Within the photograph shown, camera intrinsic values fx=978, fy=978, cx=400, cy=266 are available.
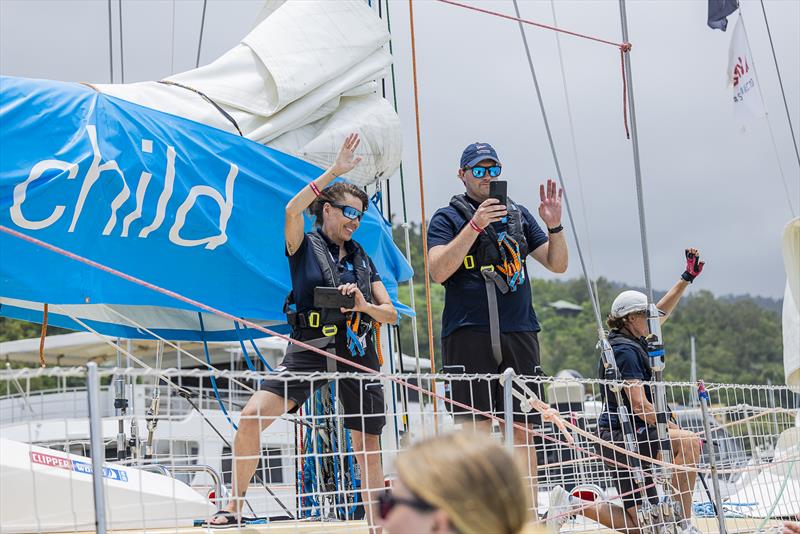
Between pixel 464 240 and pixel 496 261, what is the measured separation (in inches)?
11.6

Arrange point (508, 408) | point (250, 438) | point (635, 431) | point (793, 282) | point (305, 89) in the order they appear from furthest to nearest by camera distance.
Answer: point (793, 282) → point (305, 89) → point (635, 431) → point (250, 438) → point (508, 408)

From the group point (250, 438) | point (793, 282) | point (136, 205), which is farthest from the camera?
point (793, 282)

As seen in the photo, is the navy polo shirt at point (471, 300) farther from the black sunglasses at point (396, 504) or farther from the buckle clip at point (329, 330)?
the black sunglasses at point (396, 504)

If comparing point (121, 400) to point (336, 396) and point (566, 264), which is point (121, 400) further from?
point (566, 264)

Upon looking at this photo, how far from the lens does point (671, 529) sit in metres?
4.66

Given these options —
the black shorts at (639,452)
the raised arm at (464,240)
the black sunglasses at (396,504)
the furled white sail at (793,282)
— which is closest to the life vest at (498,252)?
the raised arm at (464,240)

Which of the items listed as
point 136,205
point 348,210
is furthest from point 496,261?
point 136,205

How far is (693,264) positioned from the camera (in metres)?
5.74

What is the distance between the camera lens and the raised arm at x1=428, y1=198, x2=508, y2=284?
4.55 metres

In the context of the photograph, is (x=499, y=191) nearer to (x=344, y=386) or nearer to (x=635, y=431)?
(x=344, y=386)

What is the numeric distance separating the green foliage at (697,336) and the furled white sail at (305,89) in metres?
70.4

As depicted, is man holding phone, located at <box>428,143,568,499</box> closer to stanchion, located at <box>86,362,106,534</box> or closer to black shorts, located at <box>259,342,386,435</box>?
black shorts, located at <box>259,342,386,435</box>

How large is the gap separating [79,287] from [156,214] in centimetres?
49

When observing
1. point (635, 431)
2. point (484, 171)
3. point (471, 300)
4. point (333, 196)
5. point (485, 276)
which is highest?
point (484, 171)
